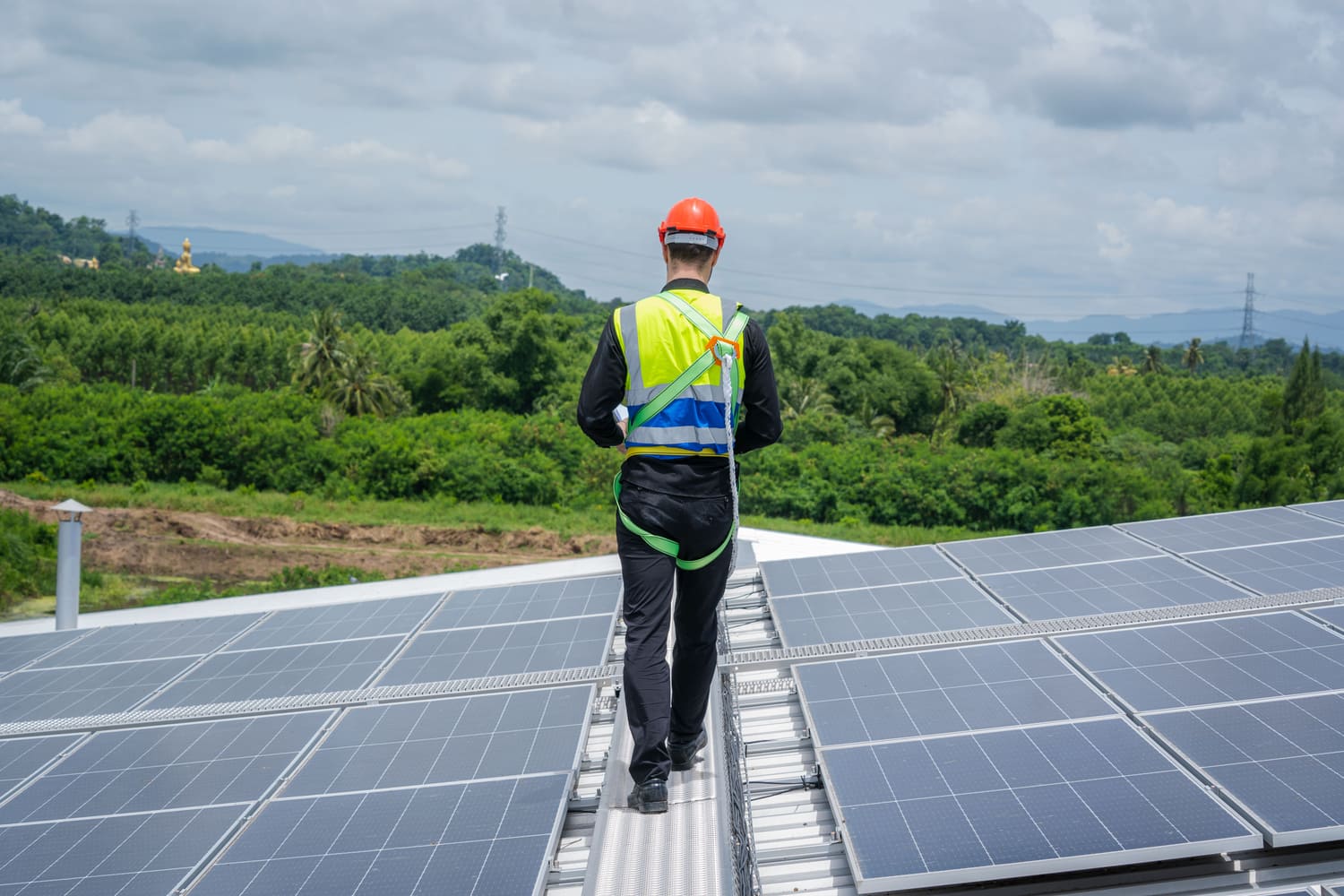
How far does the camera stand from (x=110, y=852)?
3691mm

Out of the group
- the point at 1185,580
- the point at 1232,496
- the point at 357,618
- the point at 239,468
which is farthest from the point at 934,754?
the point at 239,468

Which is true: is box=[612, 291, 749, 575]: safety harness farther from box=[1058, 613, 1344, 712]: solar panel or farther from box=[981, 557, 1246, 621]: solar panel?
box=[981, 557, 1246, 621]: solar panel

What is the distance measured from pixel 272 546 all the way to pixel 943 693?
33.2 meters

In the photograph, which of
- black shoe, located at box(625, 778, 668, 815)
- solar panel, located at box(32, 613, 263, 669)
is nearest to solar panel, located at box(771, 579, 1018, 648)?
black shoe, located at box(625, 778, 668, 815)

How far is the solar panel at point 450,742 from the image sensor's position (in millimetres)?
4188

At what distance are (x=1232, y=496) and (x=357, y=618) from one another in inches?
1510

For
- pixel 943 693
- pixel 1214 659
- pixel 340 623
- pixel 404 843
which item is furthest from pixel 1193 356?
pixel 404 843

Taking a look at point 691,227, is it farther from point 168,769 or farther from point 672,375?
point 168,769

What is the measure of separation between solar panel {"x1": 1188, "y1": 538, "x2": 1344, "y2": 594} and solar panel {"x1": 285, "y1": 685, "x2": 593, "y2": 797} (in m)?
4.00

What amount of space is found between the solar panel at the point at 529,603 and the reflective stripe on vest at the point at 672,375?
9.55ft

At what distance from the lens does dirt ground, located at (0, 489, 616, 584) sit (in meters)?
Result: 31.9

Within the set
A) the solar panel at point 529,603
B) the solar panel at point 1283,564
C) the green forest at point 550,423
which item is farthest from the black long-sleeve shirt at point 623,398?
the green forest at point 550,423

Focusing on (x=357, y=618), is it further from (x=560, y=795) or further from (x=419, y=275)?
(x=419, y=275)

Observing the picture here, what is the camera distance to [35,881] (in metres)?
3.49
